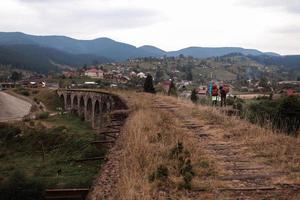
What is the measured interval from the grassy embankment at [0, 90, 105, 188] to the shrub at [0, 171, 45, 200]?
3.09 ft

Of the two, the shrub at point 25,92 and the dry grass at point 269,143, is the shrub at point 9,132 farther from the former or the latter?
the dry grass at point 269,143

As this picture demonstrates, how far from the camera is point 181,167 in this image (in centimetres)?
662

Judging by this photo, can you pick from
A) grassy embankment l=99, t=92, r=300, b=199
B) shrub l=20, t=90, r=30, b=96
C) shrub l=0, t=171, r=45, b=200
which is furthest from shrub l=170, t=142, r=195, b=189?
shrub l=20, t=90, r=30, b=96

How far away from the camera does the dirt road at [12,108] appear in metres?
72.2

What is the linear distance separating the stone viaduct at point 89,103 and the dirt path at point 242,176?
22192 millimetres


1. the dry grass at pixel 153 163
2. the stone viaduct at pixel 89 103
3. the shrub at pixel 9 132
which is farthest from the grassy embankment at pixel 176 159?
the shrub at pixel 9 132

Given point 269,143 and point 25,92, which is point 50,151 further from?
point 25,92

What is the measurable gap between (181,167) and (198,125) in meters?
5.46

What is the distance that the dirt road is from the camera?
237 ft

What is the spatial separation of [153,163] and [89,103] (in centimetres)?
4890

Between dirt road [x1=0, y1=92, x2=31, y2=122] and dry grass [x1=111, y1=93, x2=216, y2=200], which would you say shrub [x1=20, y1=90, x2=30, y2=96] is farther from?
dry grass [x1=111, y1=93, x2=216, y2=200]

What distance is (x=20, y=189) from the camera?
2817 cm

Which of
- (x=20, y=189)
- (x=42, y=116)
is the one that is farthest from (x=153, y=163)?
(x=42, y=116)

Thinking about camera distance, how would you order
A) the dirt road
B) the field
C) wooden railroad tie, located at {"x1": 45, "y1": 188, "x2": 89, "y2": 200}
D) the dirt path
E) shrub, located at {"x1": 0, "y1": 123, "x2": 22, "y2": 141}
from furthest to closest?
the dirt road, shrub, located at {"x1": 0, "y1": 123, "x2": 22, "y2": 141}, the field, wooden railroad tie, located at {"x1": 45, "y1": 188, "x2": 89, "y2": 200}, the dirt path
